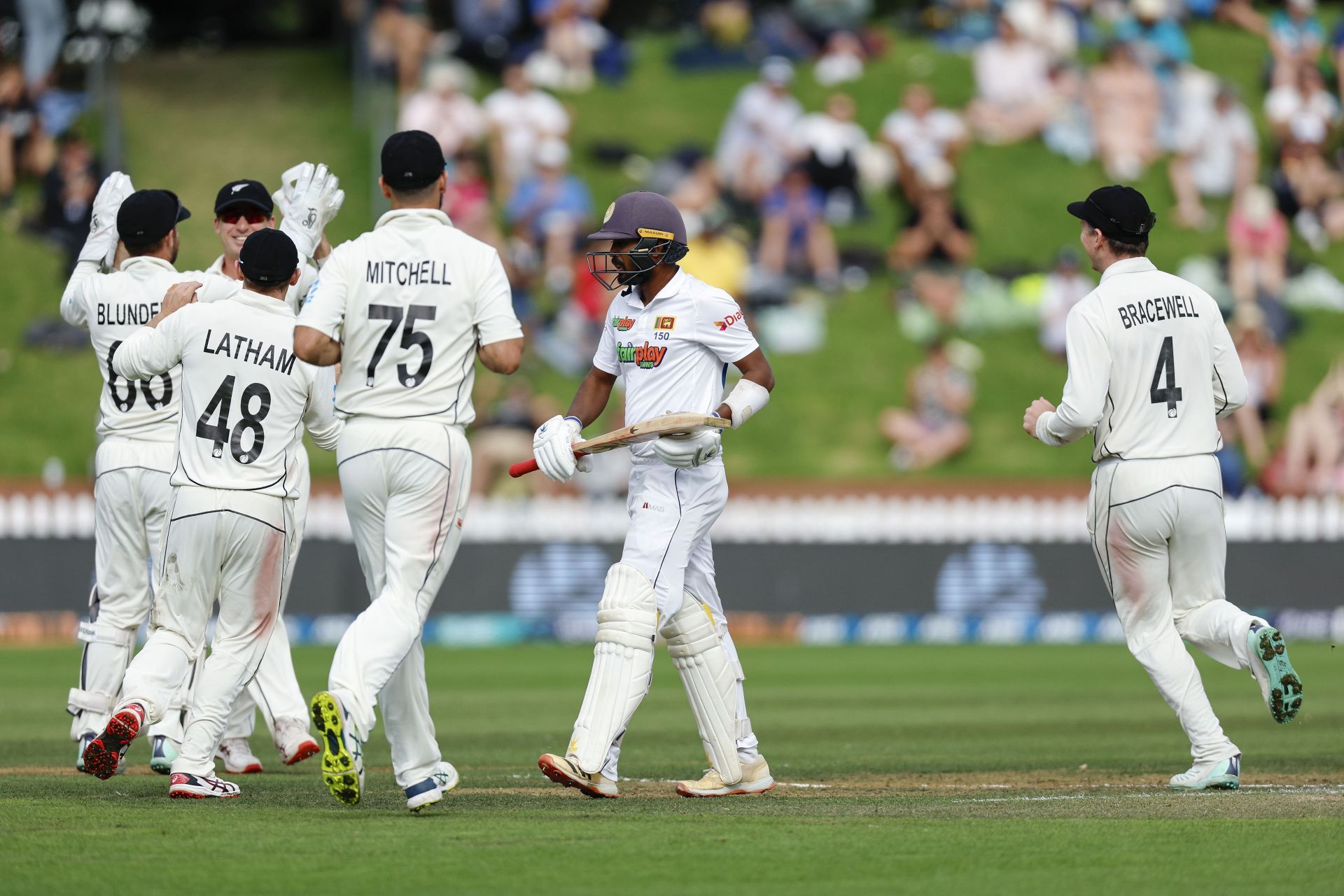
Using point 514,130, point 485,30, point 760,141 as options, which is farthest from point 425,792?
point 485,30

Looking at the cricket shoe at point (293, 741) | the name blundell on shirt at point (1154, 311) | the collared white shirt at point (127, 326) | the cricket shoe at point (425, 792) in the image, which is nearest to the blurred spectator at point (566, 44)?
the collared white shirt at point (127, 326)

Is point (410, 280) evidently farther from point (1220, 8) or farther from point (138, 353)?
point (1220, 8)

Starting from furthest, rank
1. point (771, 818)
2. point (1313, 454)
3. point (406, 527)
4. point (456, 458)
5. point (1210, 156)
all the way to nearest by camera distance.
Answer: point (1210, 156) < point (1313, 454) < point (456, 458) < point (406, 527) < point (771, 818)

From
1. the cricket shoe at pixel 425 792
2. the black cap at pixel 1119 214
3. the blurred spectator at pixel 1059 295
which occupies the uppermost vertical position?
the blurred spectator at pixel 1059 295

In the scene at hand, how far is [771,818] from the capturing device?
266 inches

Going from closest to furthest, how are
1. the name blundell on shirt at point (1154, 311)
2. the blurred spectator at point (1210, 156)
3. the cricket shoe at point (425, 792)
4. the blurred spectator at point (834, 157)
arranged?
the cricket shoe at point (425, 792) → the name blundell on shirt at point (1154, 311) → the blurred spectator at point (834, 157) → the blurred spectator at point (1210, 156)

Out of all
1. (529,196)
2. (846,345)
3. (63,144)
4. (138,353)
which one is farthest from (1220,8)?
(138,353)

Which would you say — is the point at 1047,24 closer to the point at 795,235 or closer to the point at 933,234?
the point at 933,234

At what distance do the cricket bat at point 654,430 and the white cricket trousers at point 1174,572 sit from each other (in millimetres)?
1814

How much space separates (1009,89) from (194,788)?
19.2m

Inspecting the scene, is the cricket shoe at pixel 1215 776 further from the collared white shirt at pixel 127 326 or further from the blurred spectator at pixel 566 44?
the blurred spectator at pixel 566 44

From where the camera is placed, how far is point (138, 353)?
7.52m

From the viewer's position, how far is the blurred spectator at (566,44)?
2434 centimetres

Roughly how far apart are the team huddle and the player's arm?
0.04 ft
